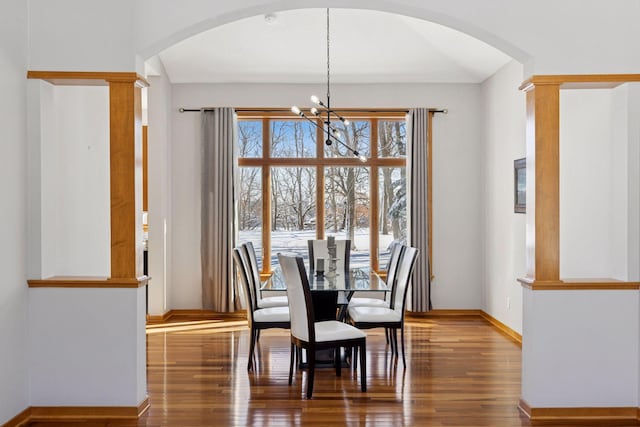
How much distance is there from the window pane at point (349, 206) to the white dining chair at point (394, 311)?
2.42 metres

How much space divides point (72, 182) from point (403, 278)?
281cm

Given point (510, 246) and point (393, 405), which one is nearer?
point (393, 405)

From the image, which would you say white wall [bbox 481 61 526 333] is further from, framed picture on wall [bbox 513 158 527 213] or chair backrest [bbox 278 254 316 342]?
chair backrest [bbox 278 254 316 342]

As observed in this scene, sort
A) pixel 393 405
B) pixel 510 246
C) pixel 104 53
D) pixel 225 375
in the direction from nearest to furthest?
pixel 104 53, pixel 393 405, pixel 225 375, pixel 510 246

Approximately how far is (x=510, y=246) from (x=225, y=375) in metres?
3.37

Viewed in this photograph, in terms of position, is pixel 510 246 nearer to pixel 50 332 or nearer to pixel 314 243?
pixel 314 243

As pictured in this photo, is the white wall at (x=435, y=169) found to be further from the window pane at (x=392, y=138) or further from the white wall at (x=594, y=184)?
the white wall at (x=594, y=184)

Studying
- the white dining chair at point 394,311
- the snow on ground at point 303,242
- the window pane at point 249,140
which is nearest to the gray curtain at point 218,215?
the window pane at point 249,140

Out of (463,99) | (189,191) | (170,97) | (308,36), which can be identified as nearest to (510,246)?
(463,99)

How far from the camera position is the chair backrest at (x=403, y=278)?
5.01 metres

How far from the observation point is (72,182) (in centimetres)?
Result: 455

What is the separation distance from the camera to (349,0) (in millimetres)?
3855

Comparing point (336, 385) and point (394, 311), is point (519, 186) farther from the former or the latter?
point (336, 385)

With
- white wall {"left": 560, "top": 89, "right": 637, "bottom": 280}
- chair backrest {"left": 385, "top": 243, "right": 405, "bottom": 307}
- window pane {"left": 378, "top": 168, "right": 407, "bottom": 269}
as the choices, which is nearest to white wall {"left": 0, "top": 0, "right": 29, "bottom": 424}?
chair backrest {"left": 385, "top": 243, "right": 405, "bottom": 307}
